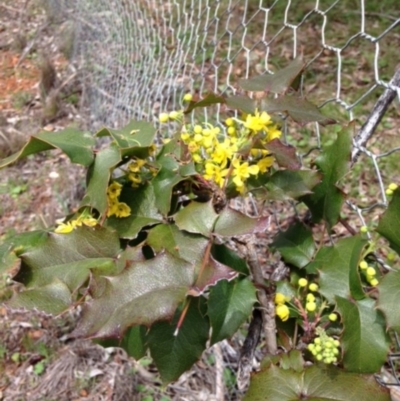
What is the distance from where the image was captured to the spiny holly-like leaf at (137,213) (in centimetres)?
72

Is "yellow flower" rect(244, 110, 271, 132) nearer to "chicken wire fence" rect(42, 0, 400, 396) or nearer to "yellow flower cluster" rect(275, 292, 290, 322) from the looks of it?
"yellow flower cluster" rect(275, 292, 290, 322)

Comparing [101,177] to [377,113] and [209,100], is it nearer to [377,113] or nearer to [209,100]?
[209,100]

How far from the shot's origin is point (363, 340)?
62 centimetres

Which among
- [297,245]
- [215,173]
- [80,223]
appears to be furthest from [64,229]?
[297,245]

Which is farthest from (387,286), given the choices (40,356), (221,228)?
(40,356)

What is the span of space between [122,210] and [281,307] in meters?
0.26

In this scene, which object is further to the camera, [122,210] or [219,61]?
[219,61]

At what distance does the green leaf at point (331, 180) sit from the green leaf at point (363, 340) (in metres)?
0.15

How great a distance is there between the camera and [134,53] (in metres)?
2.50

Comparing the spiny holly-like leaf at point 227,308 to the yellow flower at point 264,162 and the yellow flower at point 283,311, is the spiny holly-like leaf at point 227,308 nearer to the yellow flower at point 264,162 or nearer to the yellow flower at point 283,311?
the yellow flower at point 283,311

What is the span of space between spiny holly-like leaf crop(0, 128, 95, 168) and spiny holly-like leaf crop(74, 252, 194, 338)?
0.21m

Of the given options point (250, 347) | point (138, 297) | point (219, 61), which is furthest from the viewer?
point (219, 61)

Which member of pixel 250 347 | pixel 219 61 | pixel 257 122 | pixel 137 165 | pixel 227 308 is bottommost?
pixel 219 61

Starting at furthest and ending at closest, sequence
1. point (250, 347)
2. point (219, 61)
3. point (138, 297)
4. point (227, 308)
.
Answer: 1. point (219, 61)
2. point (250, 347)
3. point (227, 308)
4. point (138, 297)
